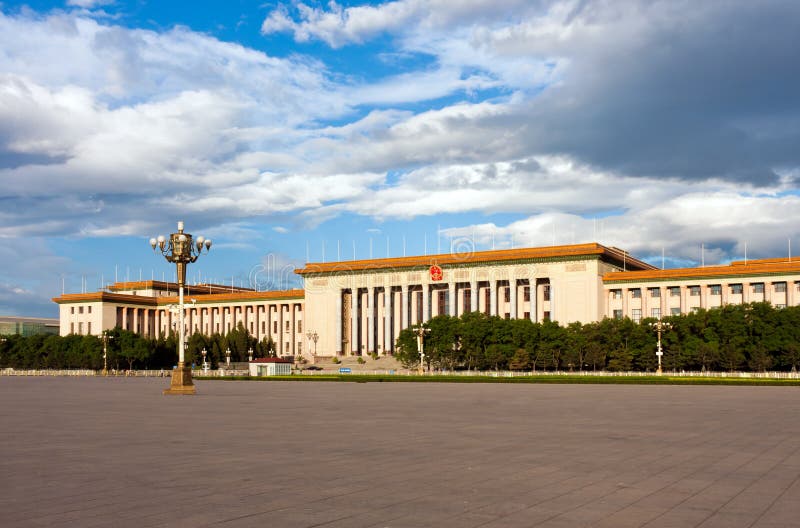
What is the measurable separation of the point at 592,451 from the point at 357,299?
93737mm

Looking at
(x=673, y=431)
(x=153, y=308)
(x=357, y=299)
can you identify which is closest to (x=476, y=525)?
(x=673, y=431)

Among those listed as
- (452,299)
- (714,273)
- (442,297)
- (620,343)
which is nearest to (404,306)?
(442,297)

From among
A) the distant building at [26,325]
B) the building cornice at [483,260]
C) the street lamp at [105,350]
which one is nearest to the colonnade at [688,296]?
the building cornice at [483,260]

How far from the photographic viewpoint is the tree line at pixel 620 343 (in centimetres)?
6175

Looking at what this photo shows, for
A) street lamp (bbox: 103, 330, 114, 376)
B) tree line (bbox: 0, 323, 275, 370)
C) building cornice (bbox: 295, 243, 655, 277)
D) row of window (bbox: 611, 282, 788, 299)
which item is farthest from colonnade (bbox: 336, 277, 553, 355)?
street lamp (bbox: 103, 330, 114, 376)

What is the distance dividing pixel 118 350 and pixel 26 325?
71196mm

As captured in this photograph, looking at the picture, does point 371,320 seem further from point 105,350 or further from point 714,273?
point 714,273

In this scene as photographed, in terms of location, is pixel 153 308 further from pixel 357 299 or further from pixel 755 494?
pixel 755 494

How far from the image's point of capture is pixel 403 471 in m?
10.4

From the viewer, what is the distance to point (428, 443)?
1383 cm

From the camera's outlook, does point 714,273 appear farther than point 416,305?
No

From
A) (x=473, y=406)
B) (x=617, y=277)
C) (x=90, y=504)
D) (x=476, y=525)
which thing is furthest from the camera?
(x=617, y=277)

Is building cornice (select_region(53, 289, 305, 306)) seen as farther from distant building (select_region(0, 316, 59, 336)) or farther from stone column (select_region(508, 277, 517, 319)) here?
stone column (select_region(508, 277, 517, 319))

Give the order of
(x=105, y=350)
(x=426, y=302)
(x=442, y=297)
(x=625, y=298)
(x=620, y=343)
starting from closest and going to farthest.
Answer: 1. (x=620, y=343)
2. (x=105, y=350)
3. (x=625, y=298)
4. (x=426, y=302)
5. (x=442, y=297)
